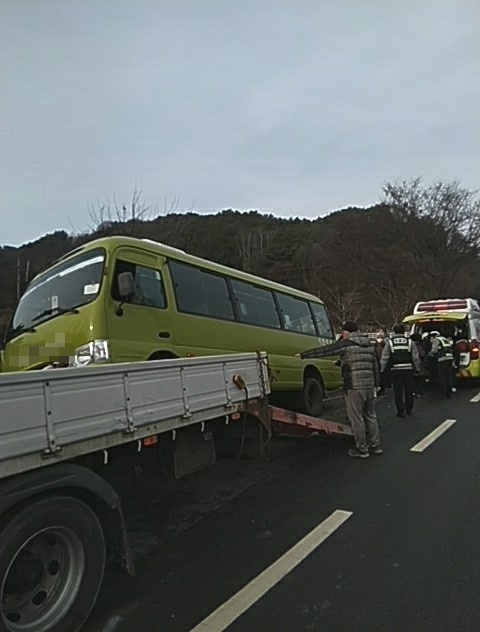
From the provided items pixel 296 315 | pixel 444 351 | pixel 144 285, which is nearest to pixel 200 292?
pixel 144 285

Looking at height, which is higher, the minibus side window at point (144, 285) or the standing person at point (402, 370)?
the minibus side window at point (144, 285)

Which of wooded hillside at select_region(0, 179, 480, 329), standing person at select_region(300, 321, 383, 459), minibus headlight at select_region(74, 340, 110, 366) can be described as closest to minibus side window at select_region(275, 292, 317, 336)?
standing person at select_region(300, 321, 383, 459)

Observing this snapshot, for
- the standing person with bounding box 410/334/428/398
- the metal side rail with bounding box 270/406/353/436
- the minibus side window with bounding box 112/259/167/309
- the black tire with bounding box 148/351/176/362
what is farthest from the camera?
the standing person with bounding box 410/334/428/398

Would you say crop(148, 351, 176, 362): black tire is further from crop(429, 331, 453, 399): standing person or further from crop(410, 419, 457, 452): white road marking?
crop(429, 331, 453, 399): standing person

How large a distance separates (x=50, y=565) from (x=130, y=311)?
3.14m

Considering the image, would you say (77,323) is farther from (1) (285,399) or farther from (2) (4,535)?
(1) (285,399)

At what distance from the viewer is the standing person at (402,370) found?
30.4ft

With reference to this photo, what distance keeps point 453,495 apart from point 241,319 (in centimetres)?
413

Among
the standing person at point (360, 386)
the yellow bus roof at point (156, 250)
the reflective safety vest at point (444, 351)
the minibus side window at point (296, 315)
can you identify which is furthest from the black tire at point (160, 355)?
the reflective safety vest at point (444, 351)

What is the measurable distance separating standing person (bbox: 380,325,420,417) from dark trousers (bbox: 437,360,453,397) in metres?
2.47

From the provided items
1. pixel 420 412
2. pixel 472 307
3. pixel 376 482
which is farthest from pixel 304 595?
pixel 472 307

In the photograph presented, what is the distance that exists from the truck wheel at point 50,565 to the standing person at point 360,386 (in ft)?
14.5

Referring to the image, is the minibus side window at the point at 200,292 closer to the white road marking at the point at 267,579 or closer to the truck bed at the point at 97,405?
the truck bed at the point at 97,405

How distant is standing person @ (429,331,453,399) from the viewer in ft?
38.1
